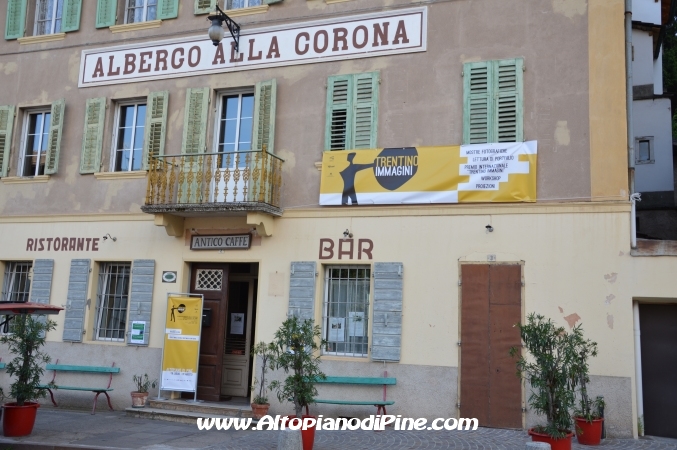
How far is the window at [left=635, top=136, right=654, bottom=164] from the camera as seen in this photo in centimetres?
1727

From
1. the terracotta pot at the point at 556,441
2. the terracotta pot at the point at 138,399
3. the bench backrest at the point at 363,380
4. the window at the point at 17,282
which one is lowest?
the terracotta pot at the point at 138,399

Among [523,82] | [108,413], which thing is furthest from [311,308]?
[523,82]

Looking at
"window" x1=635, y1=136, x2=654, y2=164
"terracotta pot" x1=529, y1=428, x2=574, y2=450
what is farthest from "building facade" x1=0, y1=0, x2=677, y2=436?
"window" x1=635, y1=136, x2=654, y2=164

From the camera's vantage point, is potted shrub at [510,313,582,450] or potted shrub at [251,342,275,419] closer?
potted shrub at [510,313,582,450]

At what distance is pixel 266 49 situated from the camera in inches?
536

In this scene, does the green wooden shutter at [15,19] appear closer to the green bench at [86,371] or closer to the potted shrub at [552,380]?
the green bench at [86,371]

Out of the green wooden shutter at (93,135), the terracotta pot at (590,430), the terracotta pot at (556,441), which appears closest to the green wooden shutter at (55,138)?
the green wooden shutter at (93,135)

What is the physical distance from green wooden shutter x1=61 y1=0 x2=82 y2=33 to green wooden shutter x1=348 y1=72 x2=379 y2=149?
6.69 meters

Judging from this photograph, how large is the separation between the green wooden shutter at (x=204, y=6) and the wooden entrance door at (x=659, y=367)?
32.1 ft

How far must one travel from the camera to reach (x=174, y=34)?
1436 cm

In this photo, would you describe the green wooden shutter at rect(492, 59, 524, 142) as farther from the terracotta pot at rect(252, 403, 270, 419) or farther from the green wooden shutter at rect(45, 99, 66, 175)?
the green wooden shutter at rect(45, 99, 66, 175)

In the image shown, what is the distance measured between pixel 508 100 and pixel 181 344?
7.28 m

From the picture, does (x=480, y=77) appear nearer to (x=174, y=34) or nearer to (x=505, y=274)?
(x=505, y=274)

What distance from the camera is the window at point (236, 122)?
45.1 feet
